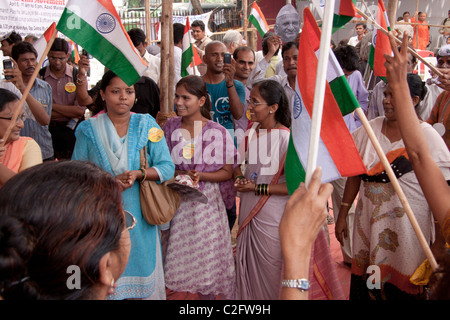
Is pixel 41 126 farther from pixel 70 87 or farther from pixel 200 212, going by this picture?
pixel 200 212

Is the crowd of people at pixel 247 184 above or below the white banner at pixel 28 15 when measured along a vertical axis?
below

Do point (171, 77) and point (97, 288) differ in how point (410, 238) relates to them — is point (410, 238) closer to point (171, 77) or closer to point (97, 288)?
point (97, 288)

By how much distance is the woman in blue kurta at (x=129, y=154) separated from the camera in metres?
2.68

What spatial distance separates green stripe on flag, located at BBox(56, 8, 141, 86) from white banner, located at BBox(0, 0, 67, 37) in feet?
14.8

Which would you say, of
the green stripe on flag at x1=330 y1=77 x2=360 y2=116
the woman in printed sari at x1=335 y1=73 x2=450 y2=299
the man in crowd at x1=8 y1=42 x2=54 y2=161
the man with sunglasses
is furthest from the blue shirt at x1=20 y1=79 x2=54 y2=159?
the green stripe on flag at x1=330 y1=77 x2=360 y2=116

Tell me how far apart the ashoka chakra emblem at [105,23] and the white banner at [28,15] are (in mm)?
4534

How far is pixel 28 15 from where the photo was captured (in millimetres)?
6582

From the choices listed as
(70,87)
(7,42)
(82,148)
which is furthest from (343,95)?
(7,42)

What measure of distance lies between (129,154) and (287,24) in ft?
8.56

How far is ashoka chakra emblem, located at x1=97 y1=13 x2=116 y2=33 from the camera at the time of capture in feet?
8.91

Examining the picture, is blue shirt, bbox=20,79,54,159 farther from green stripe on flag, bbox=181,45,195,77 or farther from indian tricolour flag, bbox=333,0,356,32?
indian tricolour flag, bbox=333,0,356,32

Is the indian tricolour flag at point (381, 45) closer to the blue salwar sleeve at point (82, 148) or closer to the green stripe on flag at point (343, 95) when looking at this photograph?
the green stripe on flag at point (343, 95)

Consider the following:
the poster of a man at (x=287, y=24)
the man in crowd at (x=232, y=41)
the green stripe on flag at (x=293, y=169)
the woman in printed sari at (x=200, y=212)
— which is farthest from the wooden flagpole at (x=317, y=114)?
the man in crowd at (x=232, y=41)
